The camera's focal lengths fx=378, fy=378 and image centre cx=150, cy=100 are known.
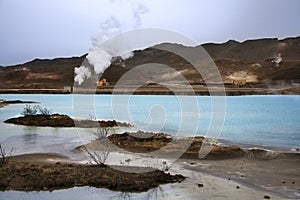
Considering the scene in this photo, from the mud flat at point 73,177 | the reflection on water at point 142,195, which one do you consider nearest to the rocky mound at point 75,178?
the mud flat at point 73,177

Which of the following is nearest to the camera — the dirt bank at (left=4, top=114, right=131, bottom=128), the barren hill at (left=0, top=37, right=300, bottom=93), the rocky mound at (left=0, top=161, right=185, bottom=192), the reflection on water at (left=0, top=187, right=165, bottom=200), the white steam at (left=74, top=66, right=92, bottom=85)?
the reflection on water at (left=0, top=187, right=165, bottom=200)

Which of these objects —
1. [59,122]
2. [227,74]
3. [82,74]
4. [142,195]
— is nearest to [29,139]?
[59,122]

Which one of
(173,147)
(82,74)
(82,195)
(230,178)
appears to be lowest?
(82,195)

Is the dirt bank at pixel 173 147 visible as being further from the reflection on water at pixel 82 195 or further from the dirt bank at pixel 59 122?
the dirt bank at pixel 59 122

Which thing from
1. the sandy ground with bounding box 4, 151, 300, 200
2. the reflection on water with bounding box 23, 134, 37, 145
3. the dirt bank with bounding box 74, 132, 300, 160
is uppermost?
the dirt bank with bounding box 74, 132, 300, 160

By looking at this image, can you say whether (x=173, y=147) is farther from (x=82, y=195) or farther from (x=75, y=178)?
(x=82, y=195)

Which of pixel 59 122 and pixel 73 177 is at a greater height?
pixel 59 122

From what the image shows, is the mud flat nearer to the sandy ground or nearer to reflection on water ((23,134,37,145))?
the sandy ground

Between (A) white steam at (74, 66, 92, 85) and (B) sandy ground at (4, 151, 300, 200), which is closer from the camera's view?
(B) sandy ground at (4, 151, 300, 200)

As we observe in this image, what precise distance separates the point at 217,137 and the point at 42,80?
75747 mm

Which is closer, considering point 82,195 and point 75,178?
point 82,195

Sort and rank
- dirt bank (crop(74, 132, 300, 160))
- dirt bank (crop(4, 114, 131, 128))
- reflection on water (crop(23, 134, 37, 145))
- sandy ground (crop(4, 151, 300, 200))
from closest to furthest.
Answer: sandy ground (crop(4, 151, 300, 200)) < dirt bank (crop(74, 132, 300, 160)) < reflection on water (crop(23, 134, 37, 145)) < dirt bank (crop(4, 114, 131, 128))

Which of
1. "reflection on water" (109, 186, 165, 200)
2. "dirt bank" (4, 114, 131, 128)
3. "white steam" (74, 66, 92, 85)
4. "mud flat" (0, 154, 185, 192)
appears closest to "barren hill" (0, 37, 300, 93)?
"white steam" (74, 66, 92, 85)

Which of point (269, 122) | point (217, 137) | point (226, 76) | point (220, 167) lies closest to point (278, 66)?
point (226, 76)
